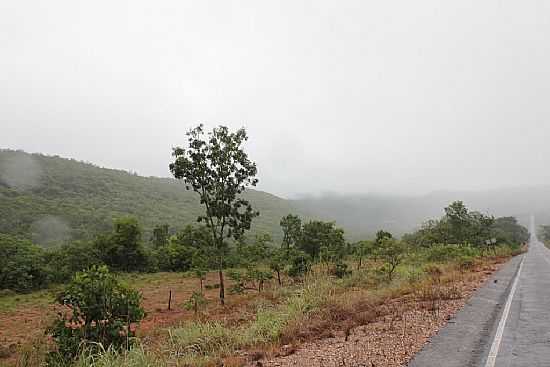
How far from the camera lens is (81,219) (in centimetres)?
7969

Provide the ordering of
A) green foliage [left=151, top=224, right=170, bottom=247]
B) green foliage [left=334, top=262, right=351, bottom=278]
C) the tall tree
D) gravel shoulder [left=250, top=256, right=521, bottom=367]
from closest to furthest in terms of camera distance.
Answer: gravel shoulder [left=250, top=256, right=521, bottom=367]
green foliage [left=334, top=262, right=351, bottom=278]
the tall tree
green foliage [left=151, top=224, right=170, bottom=247]

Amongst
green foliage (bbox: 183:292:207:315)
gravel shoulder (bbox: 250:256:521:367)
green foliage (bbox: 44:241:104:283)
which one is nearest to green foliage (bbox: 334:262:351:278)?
green foliage (bbox: 183:292:207:315)

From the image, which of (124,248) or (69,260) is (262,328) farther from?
(124,248)

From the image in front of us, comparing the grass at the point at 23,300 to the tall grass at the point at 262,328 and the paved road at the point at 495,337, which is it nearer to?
the tall grass at the point at 262,328

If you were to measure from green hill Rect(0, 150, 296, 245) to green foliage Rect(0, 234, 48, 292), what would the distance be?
974 inches

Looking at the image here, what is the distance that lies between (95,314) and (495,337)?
8953 millimetres

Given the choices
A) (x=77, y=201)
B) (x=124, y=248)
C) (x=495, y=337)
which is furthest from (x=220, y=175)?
(x=77, y=201)

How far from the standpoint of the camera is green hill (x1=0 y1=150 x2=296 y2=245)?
69875 mm

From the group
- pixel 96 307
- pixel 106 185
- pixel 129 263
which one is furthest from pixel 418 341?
pixel 106 185

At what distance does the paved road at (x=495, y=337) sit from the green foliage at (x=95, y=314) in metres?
6.32

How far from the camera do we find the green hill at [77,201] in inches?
2751

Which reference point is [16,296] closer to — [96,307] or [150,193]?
[96,307]

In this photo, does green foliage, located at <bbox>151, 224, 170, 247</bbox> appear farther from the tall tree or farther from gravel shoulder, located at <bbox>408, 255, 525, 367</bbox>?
gravel shoulder, located at <bbox>408, 255, 525, 367</bbox>

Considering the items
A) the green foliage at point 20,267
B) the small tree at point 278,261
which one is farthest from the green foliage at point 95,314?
the green foliage at point 20,267
